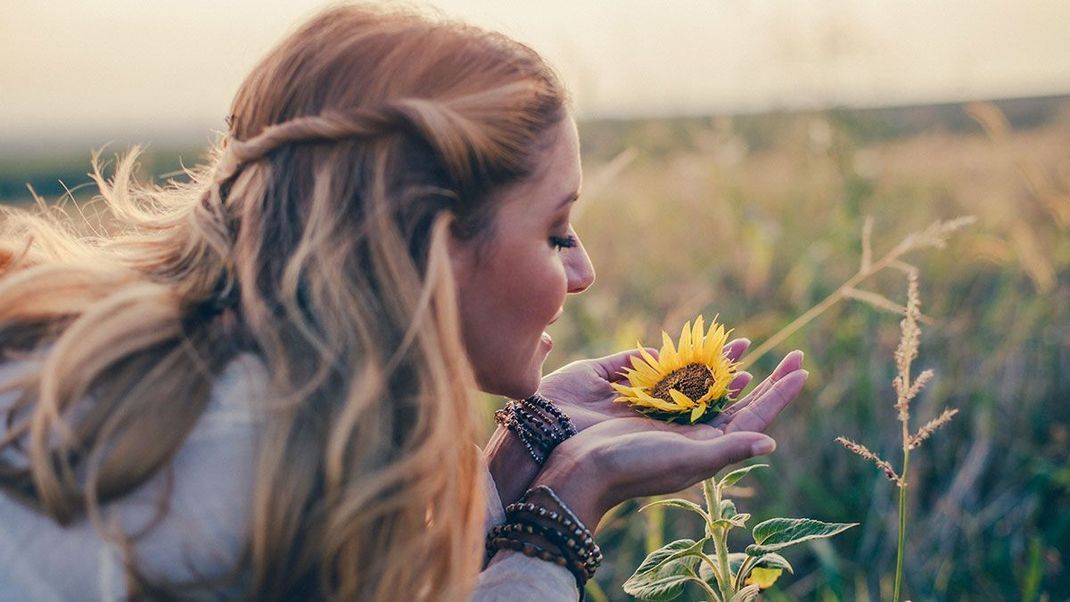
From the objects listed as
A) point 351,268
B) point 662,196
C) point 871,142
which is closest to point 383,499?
point 351,268

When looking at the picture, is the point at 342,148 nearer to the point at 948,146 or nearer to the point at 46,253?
the point at 46,253

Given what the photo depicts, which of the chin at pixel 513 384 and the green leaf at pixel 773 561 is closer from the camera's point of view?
the green leaf at pixel 773 561

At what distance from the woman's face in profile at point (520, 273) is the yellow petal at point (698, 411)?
0.87 ft

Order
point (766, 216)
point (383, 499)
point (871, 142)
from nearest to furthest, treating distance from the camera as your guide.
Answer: point (383, 499), point (871, 142), point (766, 216)

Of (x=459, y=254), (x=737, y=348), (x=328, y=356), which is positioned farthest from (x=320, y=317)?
(x=737, y=348)

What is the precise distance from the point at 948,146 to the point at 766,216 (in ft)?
7.55

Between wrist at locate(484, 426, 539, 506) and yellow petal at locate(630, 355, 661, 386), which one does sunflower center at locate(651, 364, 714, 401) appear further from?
wrist at locate(484, 426, 539, 506)

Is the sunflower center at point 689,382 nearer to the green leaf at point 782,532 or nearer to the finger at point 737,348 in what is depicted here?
the finger at point 737,348

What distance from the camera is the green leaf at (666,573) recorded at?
54.0 inches

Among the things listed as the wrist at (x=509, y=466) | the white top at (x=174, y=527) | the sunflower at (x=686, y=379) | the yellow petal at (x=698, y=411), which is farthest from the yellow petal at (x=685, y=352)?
the white top at (x=174, y=527)

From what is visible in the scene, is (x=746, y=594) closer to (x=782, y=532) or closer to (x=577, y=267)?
(x=782, y=532)

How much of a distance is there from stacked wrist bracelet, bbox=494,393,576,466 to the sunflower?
12 cm

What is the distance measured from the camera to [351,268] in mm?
1250

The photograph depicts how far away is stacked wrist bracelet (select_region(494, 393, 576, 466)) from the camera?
66.4 inches
